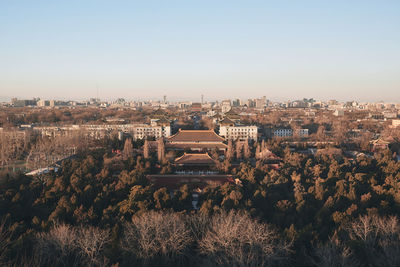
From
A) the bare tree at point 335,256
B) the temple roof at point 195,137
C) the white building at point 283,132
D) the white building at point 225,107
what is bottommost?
the bare tree at point 335,256

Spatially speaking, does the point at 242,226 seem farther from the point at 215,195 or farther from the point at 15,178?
the point at 15,178

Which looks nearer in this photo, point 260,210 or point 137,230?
point 137,230

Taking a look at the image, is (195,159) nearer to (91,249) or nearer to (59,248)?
(91,249)

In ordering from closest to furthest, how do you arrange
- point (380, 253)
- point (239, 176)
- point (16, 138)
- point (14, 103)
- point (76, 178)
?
1. point (380, 253)
2. point (76, 178)
3. point (239, 176)
4. point (16, 138)
5. point (14, 103)

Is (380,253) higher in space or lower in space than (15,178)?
lower

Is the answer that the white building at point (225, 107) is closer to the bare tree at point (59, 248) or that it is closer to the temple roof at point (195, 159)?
the temple roof at point (195, 159)

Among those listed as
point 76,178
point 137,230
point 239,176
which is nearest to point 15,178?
point 76,178

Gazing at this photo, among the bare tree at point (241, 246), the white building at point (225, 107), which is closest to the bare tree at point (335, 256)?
the bare tree at point (241, 246)
